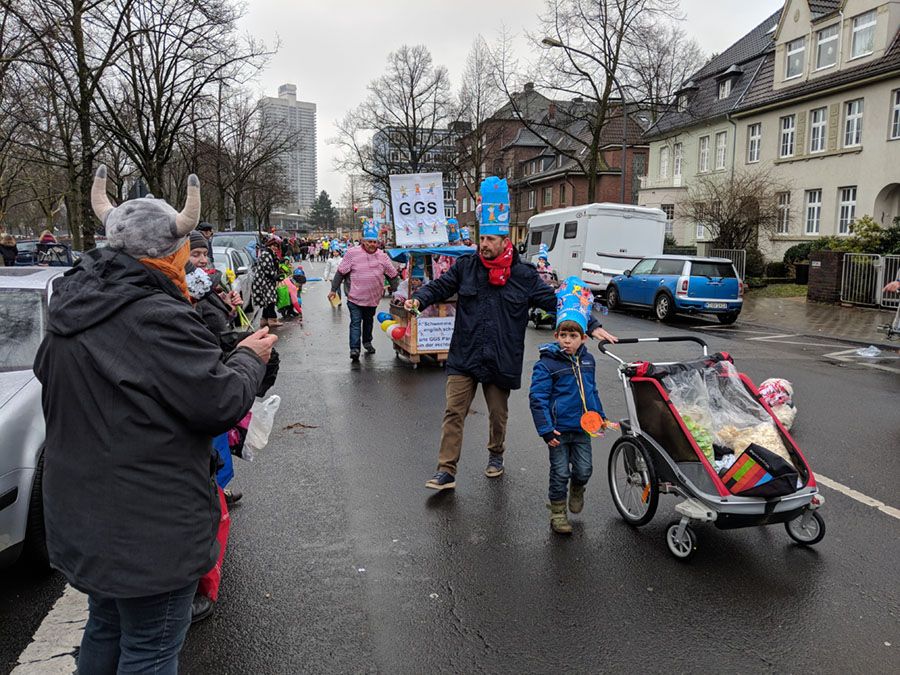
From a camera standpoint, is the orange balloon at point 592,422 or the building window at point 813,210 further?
the building window at point 813,210

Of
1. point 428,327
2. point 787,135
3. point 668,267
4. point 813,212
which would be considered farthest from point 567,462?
point 787,135

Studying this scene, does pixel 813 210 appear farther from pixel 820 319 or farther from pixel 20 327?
pixel 20 327

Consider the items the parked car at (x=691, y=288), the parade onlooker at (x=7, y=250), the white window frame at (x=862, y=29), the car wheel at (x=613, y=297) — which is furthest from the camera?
the white window frame at (x=862, y=29)

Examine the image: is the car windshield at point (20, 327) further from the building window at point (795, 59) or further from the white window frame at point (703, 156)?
the white window frame at point (703, 156)

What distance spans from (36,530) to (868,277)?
20.2m

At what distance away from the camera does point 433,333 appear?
10.4 meters

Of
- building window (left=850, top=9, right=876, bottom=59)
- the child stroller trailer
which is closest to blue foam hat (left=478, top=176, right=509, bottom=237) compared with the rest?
the child stroller trailer

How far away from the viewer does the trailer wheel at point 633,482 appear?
14.3 ft

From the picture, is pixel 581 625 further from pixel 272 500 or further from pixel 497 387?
pixel 272 500

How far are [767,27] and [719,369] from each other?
37284mm

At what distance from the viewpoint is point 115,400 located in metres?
2.00

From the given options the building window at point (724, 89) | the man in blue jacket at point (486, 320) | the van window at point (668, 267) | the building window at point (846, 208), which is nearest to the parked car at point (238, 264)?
the van window at point (668, 267)

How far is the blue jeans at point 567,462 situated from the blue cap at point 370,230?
701 centimetres

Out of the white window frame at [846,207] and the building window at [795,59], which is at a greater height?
the building window at [795,59]
